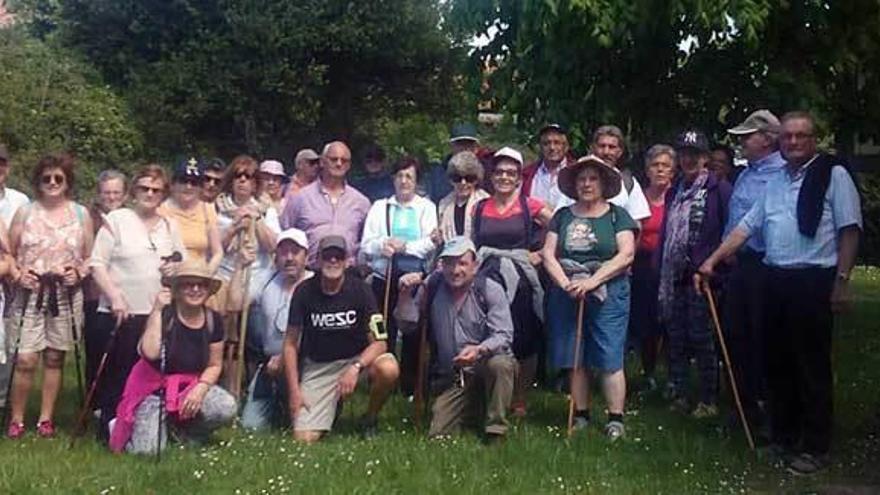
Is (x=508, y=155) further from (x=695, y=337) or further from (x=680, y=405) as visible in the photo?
(x=680, y=405)

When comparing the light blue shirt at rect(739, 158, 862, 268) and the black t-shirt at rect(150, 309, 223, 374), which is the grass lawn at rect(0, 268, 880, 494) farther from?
the light blue shirt at rect(739, 158, 862, 268)

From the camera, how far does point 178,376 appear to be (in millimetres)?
8125

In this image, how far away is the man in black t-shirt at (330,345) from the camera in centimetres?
841

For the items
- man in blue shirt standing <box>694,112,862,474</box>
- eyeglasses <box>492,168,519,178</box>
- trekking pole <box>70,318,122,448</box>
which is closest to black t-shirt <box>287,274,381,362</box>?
trekking pole <box>70,318,122,448</box>

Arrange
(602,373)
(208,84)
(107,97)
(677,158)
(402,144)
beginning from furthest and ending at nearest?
(402,144) < (208,84) < (107,97) < (677,158) < (602,373)

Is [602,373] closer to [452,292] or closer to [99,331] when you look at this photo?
[452,292]

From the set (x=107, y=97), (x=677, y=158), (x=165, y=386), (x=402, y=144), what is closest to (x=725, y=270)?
(x=677, y=158)

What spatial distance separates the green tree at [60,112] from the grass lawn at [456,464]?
1053cm

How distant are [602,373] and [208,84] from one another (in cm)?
1401

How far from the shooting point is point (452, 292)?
8.55m

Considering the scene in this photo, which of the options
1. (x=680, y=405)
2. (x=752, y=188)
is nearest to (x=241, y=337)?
(x=680, y=405)

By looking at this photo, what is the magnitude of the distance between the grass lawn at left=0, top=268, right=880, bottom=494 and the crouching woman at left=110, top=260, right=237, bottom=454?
0.56 feet

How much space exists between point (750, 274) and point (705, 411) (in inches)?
47.7

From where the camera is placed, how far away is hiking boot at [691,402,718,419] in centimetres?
894
